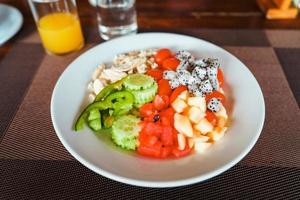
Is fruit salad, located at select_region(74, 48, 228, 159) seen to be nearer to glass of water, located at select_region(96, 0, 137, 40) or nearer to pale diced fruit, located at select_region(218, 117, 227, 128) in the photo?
pale diced fruit, located at select_region(218, 117, 227, 128)

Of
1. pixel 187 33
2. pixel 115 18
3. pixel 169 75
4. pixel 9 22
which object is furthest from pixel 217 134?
pixel 9 22

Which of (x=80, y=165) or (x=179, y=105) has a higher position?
(x=179, y=105)

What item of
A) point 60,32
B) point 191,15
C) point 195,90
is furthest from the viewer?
point 191,15

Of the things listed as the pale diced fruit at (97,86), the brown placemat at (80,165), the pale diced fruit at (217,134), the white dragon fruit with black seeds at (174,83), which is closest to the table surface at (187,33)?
the brown placemat at (80,165)

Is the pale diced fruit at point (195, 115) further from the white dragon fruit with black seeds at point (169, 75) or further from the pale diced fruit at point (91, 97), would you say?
the pale diced fruit at point (91, 97)

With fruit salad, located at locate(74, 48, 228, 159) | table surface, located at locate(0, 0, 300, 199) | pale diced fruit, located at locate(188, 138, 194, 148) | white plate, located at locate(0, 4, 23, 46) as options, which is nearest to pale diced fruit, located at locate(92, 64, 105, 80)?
fruit salad, located at locate(74, 48, 228, 159)

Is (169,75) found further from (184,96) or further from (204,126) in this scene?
(204,126)
